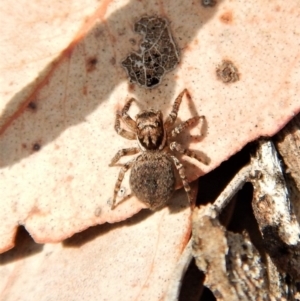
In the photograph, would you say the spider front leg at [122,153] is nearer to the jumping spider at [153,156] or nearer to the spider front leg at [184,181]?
the jumping spider at [153,156]

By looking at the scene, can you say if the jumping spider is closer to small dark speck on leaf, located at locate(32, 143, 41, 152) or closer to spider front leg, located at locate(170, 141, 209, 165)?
spider front leg, located at locate(170, 141, 209, 165)

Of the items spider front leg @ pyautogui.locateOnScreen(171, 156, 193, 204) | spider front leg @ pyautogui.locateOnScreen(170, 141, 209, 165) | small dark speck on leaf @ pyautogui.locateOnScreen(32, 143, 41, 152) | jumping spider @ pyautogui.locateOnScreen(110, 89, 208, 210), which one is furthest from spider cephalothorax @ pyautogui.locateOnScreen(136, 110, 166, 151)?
small dark speck on leaf @ pyautogui.locateOnScreen(32, 143, 41, 152)

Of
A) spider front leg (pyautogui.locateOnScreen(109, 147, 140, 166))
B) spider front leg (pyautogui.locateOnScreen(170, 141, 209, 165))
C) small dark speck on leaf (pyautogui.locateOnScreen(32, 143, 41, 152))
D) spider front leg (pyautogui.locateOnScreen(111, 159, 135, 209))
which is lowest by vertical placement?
spider front leg (pyautogui.locateOnScreen(170, 141, 209, 165))

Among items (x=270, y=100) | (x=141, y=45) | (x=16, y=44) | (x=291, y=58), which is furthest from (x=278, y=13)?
(x=16, y=44)

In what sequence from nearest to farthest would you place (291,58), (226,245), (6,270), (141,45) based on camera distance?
(226,245) < (291,58) < (141,45) < (6,270)

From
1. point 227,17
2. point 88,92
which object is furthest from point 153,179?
point 227,17

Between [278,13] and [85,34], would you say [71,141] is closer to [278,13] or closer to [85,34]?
[85,34]

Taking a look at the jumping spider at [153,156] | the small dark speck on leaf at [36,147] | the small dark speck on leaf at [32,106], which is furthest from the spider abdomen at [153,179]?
the small dark speck on leaf at [32,106]

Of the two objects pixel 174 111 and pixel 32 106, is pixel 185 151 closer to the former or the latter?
pixel 174 111
